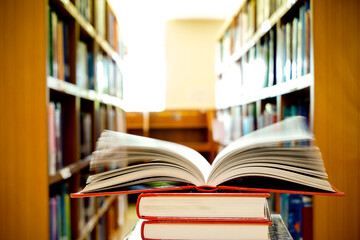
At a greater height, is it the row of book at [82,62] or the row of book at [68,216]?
the row of book at [82,62]

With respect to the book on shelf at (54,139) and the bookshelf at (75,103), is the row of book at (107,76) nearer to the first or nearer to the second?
the bookshelf at (75,103)

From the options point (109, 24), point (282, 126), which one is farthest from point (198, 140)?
point (282, 126)

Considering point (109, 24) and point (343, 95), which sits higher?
point (109, 24)

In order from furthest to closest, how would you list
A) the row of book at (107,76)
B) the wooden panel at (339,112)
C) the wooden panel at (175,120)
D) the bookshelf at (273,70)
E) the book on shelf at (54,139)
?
1. the wooden panel at (175,120)
2. the row of book at (107,76)
3. the bookshelf at (273,70)
4. the book on shelf at (54,139)
5. the wooden panel at (339,112)

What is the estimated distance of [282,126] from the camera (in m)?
0.53

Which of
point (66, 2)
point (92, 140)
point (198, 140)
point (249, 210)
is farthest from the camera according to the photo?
point (198, 140)

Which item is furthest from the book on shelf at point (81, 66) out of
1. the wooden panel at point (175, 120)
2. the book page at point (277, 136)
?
the wooden panel at point (175, 120)

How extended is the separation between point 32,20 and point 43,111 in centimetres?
30

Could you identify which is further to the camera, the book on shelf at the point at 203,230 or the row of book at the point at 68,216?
the row of book at the point at 68,216

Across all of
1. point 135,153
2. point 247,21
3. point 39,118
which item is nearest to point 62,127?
point 39,118

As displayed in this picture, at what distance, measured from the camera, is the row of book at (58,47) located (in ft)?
3.49

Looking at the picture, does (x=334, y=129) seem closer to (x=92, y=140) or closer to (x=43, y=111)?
(x=43, y=111)

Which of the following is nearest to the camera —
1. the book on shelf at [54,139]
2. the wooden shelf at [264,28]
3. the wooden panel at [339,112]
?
the wooden panel at [339,112]

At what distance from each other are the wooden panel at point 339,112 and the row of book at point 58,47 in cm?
94
